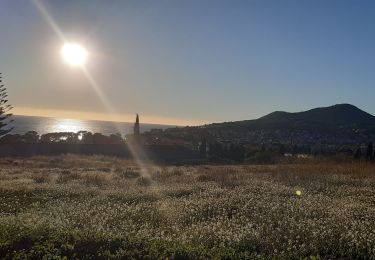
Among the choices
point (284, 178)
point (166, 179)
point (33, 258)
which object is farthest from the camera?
point (166, 179)

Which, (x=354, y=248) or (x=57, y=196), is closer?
(x=354, y=248)

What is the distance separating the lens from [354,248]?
34.6 feet

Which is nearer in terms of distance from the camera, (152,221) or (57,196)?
(152,221)

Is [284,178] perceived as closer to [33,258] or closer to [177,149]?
[33,258]

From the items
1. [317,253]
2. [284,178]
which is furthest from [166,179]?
[317,253]

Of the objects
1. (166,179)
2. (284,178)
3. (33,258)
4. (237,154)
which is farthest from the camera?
(237,154)

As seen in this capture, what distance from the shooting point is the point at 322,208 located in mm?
14883

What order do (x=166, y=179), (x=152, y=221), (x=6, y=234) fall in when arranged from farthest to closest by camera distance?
1. (x=166, y=179)
2. (x=152, y=221)
3. (x=6, y=234)

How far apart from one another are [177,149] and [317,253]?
64.1m

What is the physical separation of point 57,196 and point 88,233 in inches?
349

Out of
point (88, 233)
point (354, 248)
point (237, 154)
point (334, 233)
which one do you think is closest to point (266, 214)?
point (334, 233)

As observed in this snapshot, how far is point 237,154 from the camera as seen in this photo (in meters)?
73.5

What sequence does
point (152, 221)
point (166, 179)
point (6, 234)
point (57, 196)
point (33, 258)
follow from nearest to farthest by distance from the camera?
1. point (33, 258)
2. point (6, 234)
3. point (152, 221)
4. point (57, 196)
5. point (166, 179)

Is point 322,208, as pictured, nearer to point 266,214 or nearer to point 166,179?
point 266,214
